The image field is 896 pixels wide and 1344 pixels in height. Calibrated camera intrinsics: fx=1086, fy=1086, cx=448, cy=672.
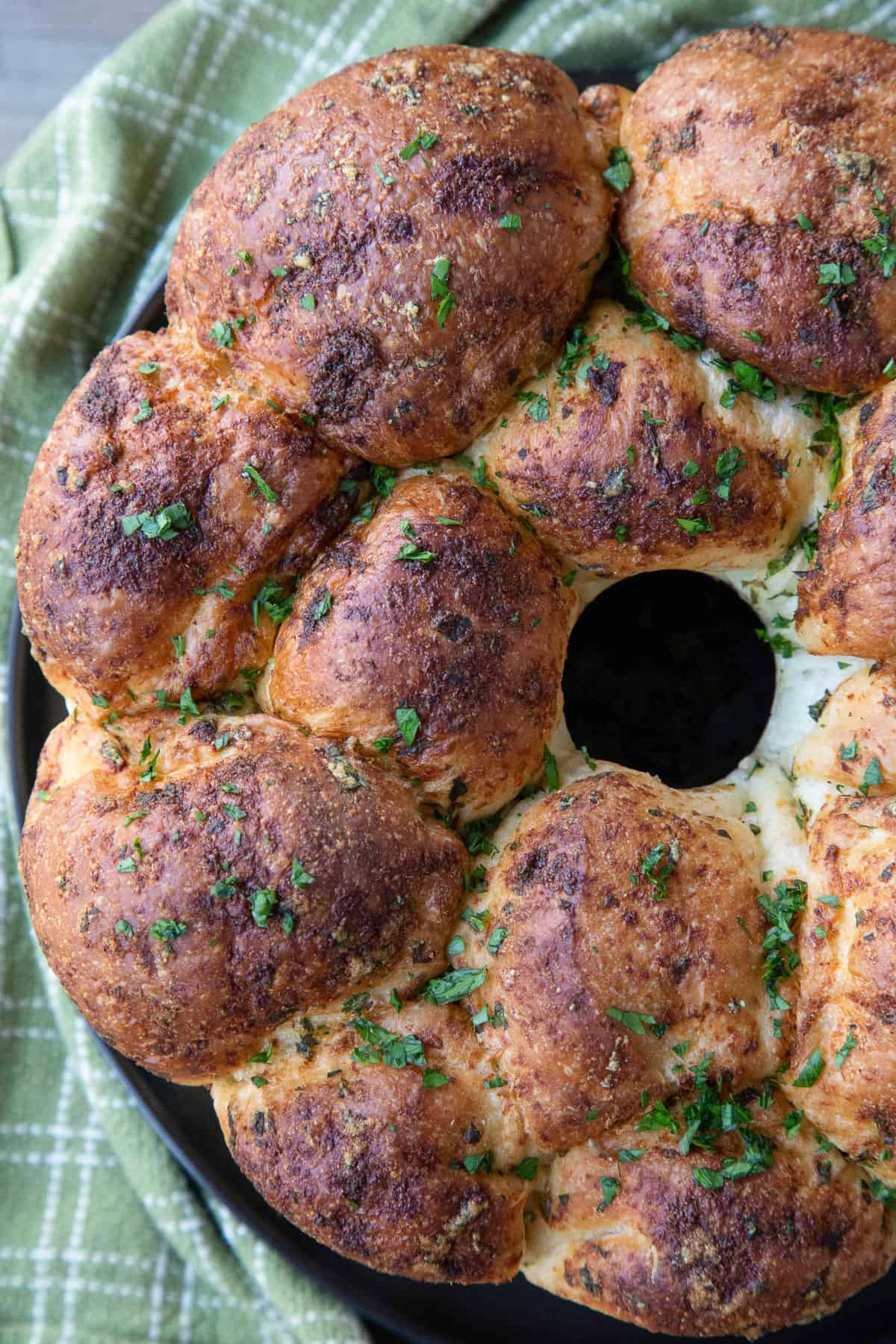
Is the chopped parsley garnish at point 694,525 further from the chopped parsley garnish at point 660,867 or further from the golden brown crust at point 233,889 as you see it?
the golden brown crust at point 233,889

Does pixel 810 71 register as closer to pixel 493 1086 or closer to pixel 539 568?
pixel 539 568

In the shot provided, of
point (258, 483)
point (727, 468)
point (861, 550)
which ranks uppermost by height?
point (258, 483)

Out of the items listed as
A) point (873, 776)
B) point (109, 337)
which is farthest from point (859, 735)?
point (109, 337)

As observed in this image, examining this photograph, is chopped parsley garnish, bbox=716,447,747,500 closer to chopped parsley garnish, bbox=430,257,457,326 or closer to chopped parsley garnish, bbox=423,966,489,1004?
chopped parsley garnish, bbox=430,257,457,326

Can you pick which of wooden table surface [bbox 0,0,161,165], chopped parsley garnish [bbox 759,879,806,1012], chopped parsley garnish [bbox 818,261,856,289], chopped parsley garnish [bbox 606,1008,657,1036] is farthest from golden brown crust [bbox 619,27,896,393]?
wooden table surface [bbox 0,0,161,165]

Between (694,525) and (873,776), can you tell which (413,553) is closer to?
(694,525)

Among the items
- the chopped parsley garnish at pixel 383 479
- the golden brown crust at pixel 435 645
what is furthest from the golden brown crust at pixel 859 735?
the chopped parsley garnish at pixel 383 479
